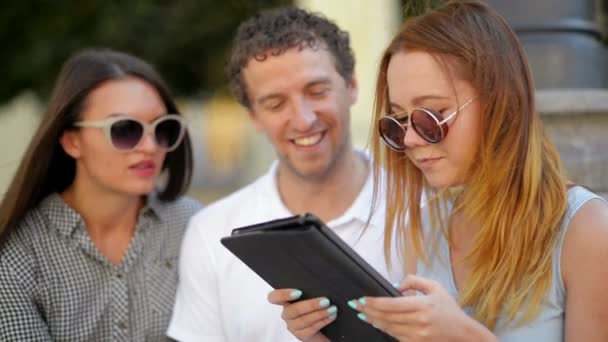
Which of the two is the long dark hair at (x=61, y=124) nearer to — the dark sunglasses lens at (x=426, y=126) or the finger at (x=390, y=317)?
the dark sunglasses lens at (x=426, y=126)

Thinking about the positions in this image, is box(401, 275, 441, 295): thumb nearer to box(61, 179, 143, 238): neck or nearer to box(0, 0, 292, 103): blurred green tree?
box(61, 179, 143, 238): neck

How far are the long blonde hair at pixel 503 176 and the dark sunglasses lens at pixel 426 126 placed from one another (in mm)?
130

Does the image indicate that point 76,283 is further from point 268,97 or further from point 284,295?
point 284,295

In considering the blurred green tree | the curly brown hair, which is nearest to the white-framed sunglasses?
the curly brown hair

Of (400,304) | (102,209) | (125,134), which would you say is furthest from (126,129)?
(400,304)

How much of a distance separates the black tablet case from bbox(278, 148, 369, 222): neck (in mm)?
886

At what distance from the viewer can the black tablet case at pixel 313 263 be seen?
2.02 m

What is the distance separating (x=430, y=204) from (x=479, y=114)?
420 millimetres

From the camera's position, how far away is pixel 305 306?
230 cm

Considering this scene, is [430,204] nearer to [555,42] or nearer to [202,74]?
[555,42]

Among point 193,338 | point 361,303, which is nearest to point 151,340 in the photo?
point 193,338

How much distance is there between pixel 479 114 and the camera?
2.32 m

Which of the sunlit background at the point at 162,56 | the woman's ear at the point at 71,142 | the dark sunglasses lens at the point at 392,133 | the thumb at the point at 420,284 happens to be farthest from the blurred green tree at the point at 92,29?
the thumb at the point at 420,284

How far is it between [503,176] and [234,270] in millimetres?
1166
